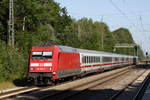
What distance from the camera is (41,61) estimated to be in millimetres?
19562

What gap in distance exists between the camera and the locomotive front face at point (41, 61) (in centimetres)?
1923

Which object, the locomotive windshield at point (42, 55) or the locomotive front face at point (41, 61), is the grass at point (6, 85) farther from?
the locomotive windshield at point (42, 55)

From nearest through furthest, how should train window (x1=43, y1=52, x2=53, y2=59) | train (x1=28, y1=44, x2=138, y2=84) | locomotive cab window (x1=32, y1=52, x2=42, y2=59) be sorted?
train (x1=28, y1=44, x2=138, y2=84), train window (x1=43, y1=52, x2=53, y2=59), locomotive cab window (x1=32, y1=52, x2=42, y2=59)

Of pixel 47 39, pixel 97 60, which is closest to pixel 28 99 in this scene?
pixel 97 60

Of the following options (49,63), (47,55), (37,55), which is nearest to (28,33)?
(37,55)

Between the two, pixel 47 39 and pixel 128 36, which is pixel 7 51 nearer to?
pixel 47 39

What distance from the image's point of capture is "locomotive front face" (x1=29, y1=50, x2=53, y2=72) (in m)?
19.2

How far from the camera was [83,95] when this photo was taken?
1594cm

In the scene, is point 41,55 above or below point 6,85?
above

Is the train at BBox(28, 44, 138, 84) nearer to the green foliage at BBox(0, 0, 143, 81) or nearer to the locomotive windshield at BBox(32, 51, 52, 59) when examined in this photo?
the locomotive windshield at BBox(32, 51, 52, 59)

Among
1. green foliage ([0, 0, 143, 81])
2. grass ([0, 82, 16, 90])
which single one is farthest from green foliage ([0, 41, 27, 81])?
grass ([0, 82, 16, 90])

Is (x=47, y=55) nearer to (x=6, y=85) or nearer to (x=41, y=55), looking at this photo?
(x=41, y=55)

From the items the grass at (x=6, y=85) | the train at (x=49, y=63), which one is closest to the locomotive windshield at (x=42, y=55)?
the train at (x=49, y=63)

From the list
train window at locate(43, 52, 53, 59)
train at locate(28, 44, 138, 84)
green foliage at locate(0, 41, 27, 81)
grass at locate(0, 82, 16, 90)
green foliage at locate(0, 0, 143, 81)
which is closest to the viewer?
train at locate(28, 44, 138, 84)
